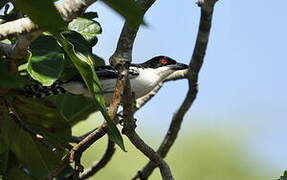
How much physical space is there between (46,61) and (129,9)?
1802mm

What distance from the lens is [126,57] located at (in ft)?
7.73

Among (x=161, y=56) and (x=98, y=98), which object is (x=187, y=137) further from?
(x=98, y=98)

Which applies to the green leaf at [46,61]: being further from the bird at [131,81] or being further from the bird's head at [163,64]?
the bird's head at [163,64]

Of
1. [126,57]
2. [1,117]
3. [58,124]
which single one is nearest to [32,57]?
[126,57]

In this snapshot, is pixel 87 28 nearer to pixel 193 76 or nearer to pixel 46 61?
pixel 46 61

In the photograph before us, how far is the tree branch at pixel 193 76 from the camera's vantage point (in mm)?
3852

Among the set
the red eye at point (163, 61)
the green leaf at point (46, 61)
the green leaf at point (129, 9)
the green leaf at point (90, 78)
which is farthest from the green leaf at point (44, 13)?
the red eye at point (163, 61)

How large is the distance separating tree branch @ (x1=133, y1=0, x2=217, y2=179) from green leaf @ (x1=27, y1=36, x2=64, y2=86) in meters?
1.31

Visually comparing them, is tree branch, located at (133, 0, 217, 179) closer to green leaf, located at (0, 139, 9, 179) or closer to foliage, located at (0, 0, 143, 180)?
foliage, located at (0, 0, 143, 180)

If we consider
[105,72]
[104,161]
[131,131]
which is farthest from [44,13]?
[105,72]

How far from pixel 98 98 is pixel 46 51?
0.57m

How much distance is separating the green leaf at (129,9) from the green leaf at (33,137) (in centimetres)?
243

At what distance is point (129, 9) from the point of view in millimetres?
733

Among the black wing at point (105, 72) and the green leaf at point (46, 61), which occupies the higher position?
the green leaf at point (46, 61)
